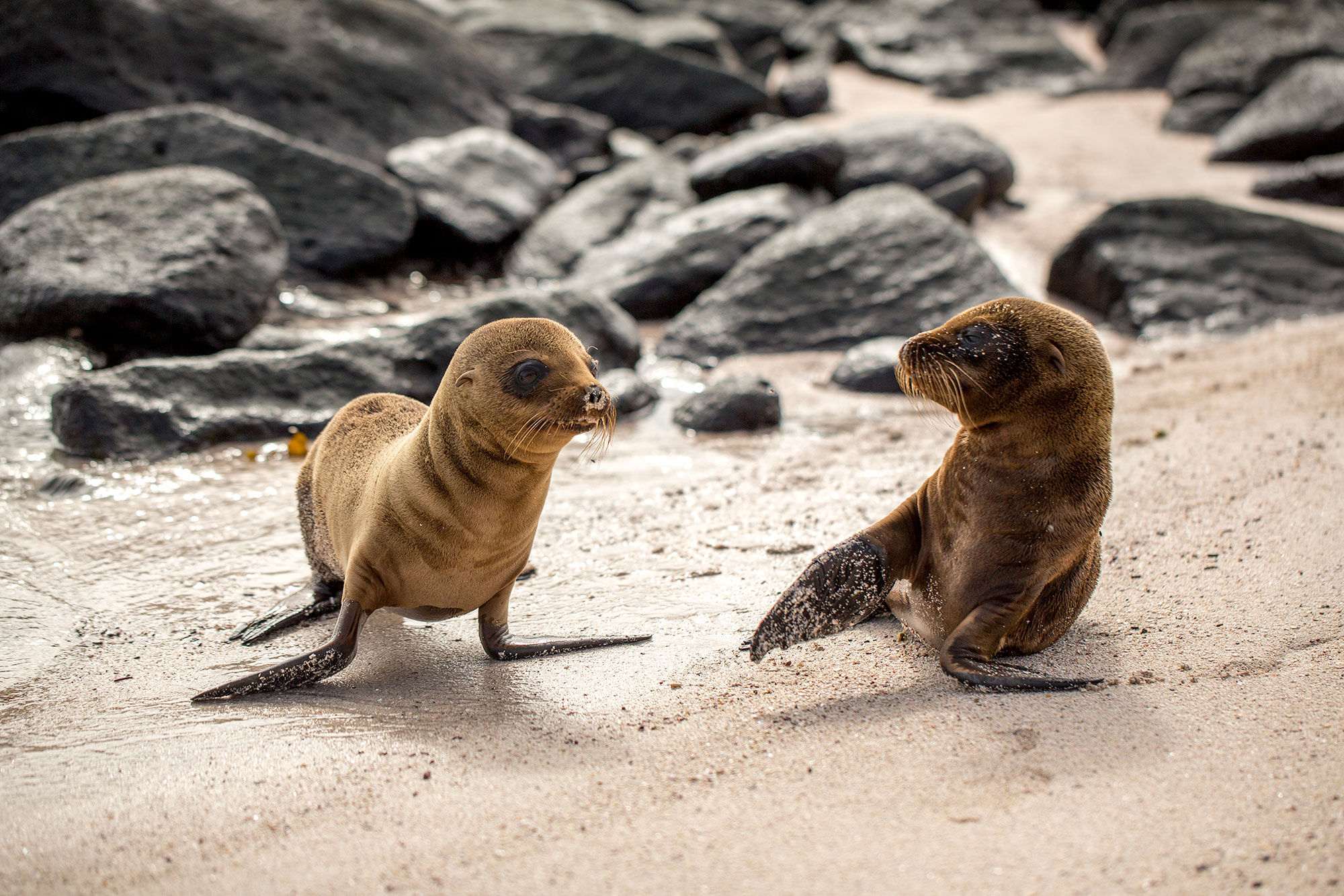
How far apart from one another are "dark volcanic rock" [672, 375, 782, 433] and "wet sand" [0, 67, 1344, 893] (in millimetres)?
1121

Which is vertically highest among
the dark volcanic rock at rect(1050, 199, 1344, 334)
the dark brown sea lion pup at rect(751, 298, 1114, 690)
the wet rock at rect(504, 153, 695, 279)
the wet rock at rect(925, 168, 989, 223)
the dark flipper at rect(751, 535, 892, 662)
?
the dark brown sea lion pup at rect(751, 298, 1114, 690)

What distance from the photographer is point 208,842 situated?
7.57 feet

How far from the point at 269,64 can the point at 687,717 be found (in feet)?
34.7

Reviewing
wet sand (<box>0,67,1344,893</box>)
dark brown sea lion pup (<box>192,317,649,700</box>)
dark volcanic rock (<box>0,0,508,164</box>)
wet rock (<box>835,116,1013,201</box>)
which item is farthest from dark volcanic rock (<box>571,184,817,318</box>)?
dark brown sea lion pup (<box>192,317,649,700</box>)

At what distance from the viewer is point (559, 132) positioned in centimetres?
1344

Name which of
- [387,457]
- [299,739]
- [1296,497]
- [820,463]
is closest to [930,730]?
[299,739]

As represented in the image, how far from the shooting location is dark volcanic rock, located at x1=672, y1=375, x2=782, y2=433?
624 cm

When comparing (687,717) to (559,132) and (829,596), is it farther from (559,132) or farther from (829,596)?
(559,132)

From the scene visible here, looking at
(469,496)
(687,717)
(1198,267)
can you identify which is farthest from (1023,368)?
(1198,267)

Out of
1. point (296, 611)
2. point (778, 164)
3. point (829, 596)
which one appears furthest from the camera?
point (778, 164)

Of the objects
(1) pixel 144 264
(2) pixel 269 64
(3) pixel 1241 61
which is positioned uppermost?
(3) pixel 1241 61

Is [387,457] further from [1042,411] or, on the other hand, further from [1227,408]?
[1227,408]

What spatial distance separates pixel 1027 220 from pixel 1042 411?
341 inches

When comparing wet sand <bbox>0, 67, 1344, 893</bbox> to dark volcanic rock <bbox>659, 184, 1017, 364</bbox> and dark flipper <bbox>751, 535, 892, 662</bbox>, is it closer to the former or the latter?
dark flipper <bbox>751, 535, 892, 662</bbox>
